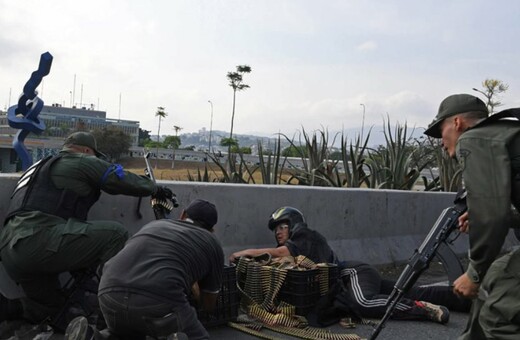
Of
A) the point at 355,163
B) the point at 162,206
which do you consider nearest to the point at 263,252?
the point at 162,206

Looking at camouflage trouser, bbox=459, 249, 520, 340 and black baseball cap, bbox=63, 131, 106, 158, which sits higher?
black baseball cap, bbox=63, 131, 106, 158

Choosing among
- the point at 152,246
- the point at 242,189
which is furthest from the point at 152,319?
the point at 242,189

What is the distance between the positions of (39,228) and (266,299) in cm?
203

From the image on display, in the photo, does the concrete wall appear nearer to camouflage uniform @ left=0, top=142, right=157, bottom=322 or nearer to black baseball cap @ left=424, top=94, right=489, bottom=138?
camouflage uniform @ left=0, top=142, right=157, bottom=322

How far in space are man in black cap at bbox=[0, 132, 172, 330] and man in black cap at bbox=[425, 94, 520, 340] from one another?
3.01 meters

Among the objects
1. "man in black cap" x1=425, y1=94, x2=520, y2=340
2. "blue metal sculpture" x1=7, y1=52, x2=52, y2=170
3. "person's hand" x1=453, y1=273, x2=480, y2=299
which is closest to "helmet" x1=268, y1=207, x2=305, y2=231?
"blue metal sculpture" x1=7, y1=52, x2=52, y2=170

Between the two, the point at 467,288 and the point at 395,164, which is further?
the point at 395,164

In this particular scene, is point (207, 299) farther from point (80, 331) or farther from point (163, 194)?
point (163, 194)

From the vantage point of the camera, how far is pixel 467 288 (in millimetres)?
2994

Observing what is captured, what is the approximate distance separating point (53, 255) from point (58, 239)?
13 centimetres

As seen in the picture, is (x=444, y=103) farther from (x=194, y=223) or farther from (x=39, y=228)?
(x=39, y=228)

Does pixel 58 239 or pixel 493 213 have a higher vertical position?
pixel 493 213

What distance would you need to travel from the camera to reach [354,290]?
227 inches

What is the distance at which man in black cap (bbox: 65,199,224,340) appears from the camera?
12.1 ft
